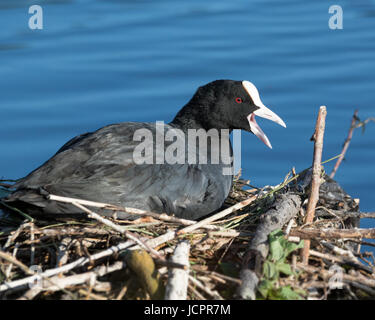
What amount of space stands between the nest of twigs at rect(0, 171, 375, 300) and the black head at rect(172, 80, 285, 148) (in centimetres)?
117

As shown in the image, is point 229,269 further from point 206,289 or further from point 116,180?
point 116,180

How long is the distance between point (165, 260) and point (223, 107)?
6.82 ft

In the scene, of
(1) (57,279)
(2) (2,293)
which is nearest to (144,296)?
(1) (57,279)

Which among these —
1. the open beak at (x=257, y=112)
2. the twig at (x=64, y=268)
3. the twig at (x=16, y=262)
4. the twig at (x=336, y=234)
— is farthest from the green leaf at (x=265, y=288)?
the open beak at (x=257, y=112)

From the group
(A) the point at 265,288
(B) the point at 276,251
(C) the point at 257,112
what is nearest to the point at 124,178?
(B) the point at 276,251

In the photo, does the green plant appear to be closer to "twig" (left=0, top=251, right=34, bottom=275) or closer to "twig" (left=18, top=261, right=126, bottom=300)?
"twig" (left=18, top=261, right=126, bottom=300)

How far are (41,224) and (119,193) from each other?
52 cm

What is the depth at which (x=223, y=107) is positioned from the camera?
503 centimetres

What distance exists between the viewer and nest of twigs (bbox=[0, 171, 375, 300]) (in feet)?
10.4

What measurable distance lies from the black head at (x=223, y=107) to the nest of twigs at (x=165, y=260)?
1165 millimetres

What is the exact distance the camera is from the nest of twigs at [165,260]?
317cm

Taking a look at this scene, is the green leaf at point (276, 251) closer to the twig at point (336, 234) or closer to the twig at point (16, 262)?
the twig at point (336, 234)

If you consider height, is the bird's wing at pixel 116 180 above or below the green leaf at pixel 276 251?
above
